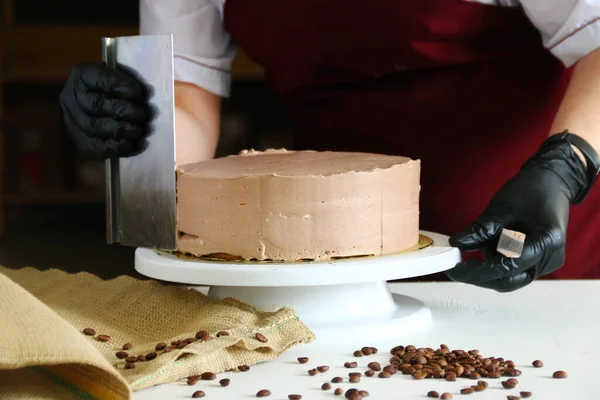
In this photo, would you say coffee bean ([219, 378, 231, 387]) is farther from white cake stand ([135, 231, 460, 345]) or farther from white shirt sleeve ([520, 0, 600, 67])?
white shirt sleeve ([520, 0, 600, 67])

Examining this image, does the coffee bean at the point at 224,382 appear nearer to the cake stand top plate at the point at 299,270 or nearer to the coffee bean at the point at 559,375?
the cake stand top plate at the point at 299,270

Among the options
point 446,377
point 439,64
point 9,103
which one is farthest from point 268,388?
point 9,103

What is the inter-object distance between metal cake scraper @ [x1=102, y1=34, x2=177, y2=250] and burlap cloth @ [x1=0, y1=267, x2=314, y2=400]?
0.07m

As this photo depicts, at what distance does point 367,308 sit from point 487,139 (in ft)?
1.91

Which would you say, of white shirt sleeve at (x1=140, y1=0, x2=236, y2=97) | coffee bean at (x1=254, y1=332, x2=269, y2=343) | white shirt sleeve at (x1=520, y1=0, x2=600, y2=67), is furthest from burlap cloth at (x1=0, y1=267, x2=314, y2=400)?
white shirt sleeve at (x1=520, y1=0, x2=600, y2=67)

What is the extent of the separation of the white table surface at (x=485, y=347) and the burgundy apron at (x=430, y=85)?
29 cm

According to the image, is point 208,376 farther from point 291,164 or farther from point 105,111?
point 105,111

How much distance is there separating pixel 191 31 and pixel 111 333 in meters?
0.74

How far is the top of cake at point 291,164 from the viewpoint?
47.4 inches

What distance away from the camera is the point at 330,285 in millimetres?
1149

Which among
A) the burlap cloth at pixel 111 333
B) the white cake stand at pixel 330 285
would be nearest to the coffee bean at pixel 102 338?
the burlap cloth at pixel 111 333

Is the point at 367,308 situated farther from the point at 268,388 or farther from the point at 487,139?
the point at 487,139

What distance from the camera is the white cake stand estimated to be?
3.55 feet

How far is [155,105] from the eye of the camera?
3.98 ft
